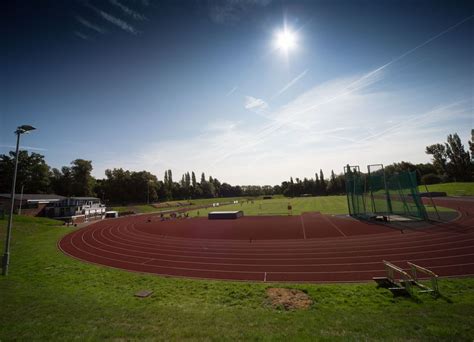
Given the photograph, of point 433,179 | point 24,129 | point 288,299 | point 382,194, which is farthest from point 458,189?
point 24,129

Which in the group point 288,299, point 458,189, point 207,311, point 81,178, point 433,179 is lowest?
point 288,299

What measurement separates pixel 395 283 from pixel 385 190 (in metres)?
27.2

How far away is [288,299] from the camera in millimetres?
10484

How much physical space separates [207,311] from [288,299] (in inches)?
151

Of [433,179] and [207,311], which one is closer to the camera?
[207,311]

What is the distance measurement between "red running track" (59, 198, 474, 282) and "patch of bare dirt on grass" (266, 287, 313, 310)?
1937 mm

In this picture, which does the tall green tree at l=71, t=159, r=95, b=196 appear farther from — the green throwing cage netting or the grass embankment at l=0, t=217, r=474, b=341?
the green throwing cage netting

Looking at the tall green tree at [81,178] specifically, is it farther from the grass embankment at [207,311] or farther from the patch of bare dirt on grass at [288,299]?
the patch of bare dirt on grass at [288,299]

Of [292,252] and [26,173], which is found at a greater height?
[26,173]

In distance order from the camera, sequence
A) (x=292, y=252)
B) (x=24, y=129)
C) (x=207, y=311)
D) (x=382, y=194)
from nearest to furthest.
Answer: (x=207, y=311) < (x=24, y=129) < (x=292, y=252) < (x=382, y=194)

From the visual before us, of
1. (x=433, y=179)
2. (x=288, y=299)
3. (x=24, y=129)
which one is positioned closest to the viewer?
(x=288, y=299)

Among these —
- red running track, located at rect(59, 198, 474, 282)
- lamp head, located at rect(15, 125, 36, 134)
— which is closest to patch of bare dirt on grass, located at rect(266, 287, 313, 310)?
A: red running track, located at rect(59, 198, 474, 282)

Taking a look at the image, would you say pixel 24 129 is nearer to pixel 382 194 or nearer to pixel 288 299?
pixel 288 299

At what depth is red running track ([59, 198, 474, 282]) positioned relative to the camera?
1422 cm
